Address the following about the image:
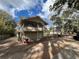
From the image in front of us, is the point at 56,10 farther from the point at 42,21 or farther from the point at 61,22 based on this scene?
the point at 61,22

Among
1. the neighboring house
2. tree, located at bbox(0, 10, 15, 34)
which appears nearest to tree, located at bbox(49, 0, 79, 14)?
the neighboring house

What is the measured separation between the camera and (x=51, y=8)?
16.2 m

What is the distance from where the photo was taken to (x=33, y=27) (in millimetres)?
30750

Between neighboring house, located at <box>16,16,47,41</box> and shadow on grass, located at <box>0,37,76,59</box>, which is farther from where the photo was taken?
neighboring house, located at <box>16,16,47,41</box>

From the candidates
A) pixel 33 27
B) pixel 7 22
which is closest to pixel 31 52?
pixel 33 27

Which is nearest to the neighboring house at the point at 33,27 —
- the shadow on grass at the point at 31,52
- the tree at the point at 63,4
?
the shadow on grass at the point at 31,52

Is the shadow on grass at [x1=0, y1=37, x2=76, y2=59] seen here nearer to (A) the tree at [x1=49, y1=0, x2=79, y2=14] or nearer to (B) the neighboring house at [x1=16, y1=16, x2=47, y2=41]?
(A) the tree at [x1=49, y1=0, x2=79, y2=14]

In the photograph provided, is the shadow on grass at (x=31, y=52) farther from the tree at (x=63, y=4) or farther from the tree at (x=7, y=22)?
the tree at (x=7, y=22)

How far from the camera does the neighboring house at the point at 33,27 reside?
30469 millimetres

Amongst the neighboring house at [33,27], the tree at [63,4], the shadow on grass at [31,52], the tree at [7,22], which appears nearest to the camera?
the tree at [63,4]

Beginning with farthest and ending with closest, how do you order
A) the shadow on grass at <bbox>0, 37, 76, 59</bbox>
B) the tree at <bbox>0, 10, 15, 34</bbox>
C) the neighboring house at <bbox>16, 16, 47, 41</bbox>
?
the tree at <bbox>0, 10, 15, 34</bbox>
the neighboring house at <bbox>16, 16, 47, 41</bbox>
the shadow on grass at <bbox>0, 37, 76, 59</bbox>

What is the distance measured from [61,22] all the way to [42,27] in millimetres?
23963

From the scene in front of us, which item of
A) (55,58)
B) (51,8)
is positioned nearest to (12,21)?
(51,8)

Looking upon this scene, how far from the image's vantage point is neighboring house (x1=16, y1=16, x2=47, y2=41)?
3047cm
